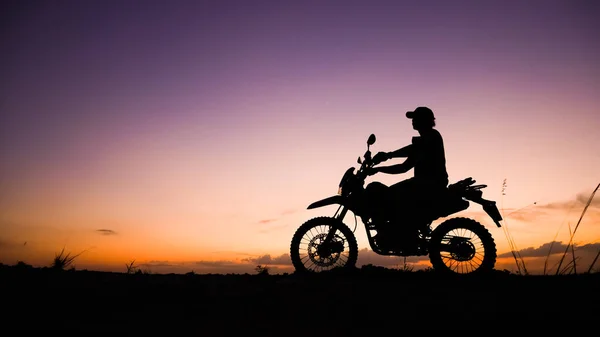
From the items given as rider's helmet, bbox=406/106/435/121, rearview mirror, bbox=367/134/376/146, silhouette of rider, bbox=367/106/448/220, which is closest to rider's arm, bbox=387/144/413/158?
silhouette of rider, bbox=367/106/448/220

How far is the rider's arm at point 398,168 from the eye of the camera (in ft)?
24.0

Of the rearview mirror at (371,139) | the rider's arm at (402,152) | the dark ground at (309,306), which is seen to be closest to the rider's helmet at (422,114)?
the rider's arm at (402,152)

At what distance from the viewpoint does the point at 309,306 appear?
4918mm

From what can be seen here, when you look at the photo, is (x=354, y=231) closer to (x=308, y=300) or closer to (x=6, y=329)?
(x=308, y=300)

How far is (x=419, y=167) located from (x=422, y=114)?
0.93 metres

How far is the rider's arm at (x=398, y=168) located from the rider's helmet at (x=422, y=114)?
29.8 inches

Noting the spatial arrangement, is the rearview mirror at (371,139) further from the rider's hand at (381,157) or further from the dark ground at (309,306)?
the dark ground at (309,306)

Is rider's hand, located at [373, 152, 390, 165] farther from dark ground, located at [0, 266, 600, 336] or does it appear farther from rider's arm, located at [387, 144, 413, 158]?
dark ground, located at [0, 266, 600, 336]

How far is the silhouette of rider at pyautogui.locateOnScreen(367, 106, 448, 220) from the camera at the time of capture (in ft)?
23.7

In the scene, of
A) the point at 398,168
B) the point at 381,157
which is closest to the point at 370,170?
the point at 381,157

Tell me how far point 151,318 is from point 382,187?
14.5 ft

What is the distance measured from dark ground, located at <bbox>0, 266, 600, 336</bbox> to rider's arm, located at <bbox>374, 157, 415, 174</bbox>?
70.7 inches

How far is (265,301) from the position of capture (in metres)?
5.18

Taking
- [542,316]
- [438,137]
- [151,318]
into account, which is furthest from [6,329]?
[438,137]
